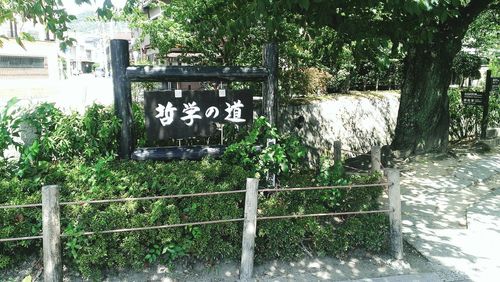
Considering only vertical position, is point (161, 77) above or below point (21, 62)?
below

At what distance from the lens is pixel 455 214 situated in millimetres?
6660

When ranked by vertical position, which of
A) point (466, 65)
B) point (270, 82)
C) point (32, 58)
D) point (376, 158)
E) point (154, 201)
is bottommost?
point (154, 201)

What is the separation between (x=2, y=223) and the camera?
A: 15.0 ft

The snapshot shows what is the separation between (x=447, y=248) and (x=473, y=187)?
128 inches

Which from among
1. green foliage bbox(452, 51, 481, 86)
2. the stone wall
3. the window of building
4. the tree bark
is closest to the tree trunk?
the tree bark

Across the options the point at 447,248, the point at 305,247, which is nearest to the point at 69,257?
the point at 305,247

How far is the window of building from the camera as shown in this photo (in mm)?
37906

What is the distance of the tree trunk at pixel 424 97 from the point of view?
29.2 feet

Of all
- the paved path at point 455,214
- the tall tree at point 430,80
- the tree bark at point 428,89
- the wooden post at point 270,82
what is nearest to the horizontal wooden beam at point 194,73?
the wooden post at point 270,82

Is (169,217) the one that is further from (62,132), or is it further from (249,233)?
(62,132)

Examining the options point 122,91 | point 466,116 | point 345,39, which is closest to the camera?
point 122,91

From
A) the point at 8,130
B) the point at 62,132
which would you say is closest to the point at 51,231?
the point at 62,132

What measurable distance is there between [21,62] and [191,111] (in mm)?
40487

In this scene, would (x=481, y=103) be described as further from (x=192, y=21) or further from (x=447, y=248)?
(x=192, y=21)
